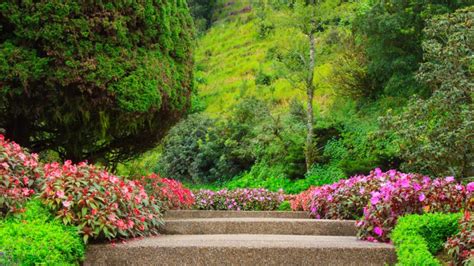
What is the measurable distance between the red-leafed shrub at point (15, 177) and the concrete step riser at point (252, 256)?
97cm

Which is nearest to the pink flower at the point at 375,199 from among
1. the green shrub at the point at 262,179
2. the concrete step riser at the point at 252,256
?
the concrete step riser at the point at 252,256

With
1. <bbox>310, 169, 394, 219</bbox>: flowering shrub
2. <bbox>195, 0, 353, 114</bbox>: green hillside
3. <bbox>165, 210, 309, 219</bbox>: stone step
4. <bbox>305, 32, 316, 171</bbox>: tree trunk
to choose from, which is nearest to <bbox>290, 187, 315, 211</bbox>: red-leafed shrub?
<bbox>165, 210, 309, 219</bbox>: stone step

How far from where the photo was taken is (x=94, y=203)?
6312 millimetres

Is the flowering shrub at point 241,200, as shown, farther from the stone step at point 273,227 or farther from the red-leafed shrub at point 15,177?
the red-leafed shrub at point 15,177

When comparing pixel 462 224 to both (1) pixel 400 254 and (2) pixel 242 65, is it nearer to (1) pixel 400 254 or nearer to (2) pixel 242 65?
(1) pixel 400 254

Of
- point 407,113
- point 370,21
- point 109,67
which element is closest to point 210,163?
point 370,21

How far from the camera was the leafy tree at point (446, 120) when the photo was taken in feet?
29.9

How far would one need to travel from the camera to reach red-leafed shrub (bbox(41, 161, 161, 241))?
20.3 ft

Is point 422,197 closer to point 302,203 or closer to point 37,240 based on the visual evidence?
point 37,240

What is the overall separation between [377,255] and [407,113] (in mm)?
4604

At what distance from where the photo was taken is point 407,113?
9977mm

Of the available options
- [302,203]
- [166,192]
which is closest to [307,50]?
[302,203]

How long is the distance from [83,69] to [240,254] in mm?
3429

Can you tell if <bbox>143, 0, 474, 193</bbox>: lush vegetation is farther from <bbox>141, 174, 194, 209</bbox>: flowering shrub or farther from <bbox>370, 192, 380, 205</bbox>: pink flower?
<bbox>370, 192, 380, 205</bbox>: pink flower
